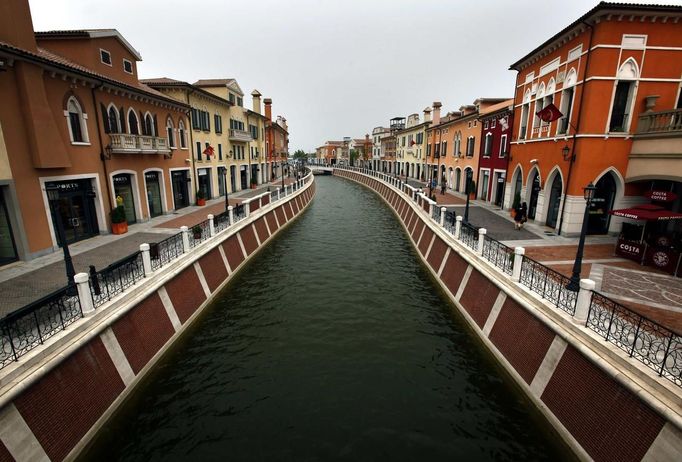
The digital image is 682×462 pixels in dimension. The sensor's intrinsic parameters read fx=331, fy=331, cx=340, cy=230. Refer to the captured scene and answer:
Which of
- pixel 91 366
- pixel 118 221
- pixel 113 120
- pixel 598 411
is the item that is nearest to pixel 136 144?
pixel 113 120

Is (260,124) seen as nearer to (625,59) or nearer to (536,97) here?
(536,97)

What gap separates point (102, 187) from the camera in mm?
17938

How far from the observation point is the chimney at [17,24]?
42.0ft

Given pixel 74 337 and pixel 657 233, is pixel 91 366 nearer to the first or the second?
pixel 74 337

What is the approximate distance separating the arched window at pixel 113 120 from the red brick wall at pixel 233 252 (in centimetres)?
904

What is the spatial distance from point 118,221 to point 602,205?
2603cm

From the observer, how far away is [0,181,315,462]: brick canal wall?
6.41 meters

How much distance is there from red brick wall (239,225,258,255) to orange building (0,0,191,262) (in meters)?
6.73

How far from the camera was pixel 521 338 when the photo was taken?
9.79 meters

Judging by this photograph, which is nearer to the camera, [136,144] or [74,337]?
[74,337]

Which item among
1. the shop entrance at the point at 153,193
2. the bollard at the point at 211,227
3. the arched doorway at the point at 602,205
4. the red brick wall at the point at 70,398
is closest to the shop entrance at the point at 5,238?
the bollard at the point at 211,227

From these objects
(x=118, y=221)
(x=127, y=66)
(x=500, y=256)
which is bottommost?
(x=500, y=256)

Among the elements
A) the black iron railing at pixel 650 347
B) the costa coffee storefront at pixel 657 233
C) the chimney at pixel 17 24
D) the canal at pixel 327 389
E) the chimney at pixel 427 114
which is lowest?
the canal at pixel 327 389

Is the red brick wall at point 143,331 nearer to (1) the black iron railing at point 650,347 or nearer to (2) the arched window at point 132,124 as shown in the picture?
(1) the black iron railing at point 650,347
